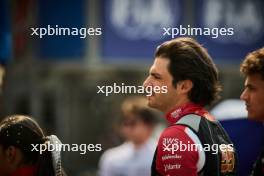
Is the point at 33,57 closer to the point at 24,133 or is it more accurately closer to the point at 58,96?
the point at 58,96

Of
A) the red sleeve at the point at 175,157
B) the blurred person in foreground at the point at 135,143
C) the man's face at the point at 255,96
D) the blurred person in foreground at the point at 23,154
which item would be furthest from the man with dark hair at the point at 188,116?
the blurred person in foreground at the point at 135,143

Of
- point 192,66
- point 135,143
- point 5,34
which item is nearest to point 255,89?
point 192,66

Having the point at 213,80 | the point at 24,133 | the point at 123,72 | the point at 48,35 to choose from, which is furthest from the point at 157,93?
the point at 123,72

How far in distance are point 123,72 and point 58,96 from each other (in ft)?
3.76

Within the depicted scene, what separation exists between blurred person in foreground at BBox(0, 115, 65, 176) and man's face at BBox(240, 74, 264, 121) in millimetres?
674

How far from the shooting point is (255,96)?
269 centimetres

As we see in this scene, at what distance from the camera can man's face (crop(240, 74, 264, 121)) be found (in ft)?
8.78

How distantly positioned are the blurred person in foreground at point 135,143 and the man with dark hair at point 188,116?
1642mm

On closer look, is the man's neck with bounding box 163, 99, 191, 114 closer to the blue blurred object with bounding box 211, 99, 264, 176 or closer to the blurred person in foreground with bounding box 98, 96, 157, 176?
the blue blurred object with bounding box 211, 99, 264, 176

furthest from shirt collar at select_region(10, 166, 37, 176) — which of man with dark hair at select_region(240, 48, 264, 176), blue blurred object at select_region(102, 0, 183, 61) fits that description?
blue blurred object at select_region(102, 0, 183, 61)

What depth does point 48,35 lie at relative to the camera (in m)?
3.32

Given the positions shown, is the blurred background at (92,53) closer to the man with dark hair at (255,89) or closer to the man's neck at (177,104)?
the man with dark hair at (255,89)

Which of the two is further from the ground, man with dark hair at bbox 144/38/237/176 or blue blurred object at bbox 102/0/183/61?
blue blurred object at bbox 102/0/183/61

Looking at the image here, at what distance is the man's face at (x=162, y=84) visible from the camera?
2.59 metres
